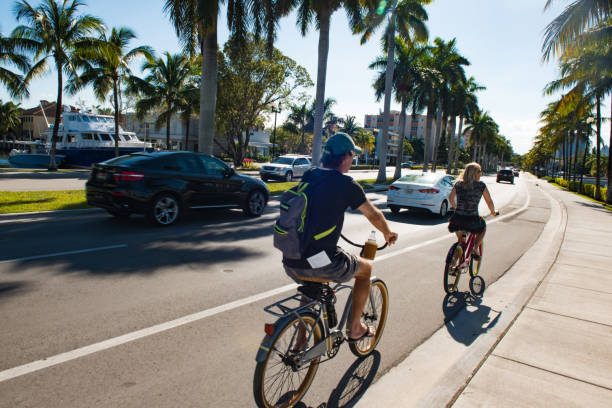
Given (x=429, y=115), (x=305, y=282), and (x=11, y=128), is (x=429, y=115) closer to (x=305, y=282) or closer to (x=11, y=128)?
(x=305, y=282)

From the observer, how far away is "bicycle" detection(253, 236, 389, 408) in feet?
7.95

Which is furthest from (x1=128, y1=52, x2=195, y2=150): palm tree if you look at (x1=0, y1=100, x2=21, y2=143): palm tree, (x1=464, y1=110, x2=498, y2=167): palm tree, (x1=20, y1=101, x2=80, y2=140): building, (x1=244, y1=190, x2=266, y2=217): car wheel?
(x1=464, y1=110, x2=498, y2=167): palm tree

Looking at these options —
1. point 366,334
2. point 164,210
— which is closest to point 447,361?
point 366,334

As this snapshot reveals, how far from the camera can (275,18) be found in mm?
16844

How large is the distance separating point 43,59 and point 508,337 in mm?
27101

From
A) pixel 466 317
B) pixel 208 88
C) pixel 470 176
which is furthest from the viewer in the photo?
pixel 208 88

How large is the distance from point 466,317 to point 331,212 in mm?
2974

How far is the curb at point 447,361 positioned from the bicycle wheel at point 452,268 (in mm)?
450

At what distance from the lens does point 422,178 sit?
512 inches

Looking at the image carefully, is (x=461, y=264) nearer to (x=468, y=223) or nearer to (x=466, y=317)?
(x=468, y=223)

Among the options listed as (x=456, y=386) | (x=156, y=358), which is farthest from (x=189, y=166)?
(x=456, y=386)

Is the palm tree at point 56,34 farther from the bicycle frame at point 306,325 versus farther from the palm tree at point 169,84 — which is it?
the bicycle frame at point 306,325

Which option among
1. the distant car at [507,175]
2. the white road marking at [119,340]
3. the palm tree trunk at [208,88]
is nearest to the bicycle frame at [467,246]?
the white road marking at [119,340]

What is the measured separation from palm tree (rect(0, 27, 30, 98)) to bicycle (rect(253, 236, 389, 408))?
26330mm
